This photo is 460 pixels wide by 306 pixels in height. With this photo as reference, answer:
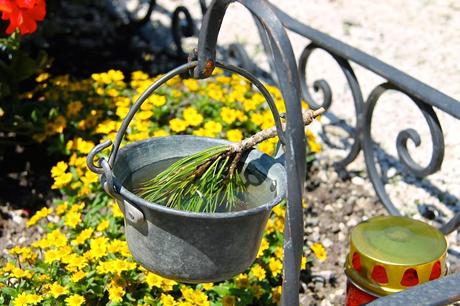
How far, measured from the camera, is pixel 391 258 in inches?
79.6

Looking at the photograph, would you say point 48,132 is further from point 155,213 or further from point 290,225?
point 290,225

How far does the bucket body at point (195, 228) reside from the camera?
163 centimetres

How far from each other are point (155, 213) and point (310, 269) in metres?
1.22

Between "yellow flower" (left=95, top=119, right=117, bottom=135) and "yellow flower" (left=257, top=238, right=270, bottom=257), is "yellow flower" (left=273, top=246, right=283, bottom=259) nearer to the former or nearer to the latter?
"yellow flower" (left=257, top=238, right=270, bottom=257)

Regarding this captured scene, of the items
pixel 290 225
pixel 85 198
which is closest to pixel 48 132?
pixel 85 198

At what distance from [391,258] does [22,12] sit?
1.45 meters

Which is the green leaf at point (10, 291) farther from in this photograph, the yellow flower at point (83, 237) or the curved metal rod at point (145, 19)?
the curved metal rod at point (145, 19)

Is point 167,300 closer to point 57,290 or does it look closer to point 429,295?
point 57,290

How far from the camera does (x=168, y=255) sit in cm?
171

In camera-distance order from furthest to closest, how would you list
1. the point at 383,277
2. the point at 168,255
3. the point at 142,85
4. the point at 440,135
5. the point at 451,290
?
1. the point at 142,85
2. the point at 440,135
3. the point at 383,277
4. the point at 168,255
5. the point at 451,290

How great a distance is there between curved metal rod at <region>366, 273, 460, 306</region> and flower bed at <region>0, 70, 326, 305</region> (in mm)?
828

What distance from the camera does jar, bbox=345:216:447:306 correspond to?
200 cm

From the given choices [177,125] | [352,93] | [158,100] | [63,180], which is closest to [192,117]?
[177,125]

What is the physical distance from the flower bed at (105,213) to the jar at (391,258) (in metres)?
0.37
